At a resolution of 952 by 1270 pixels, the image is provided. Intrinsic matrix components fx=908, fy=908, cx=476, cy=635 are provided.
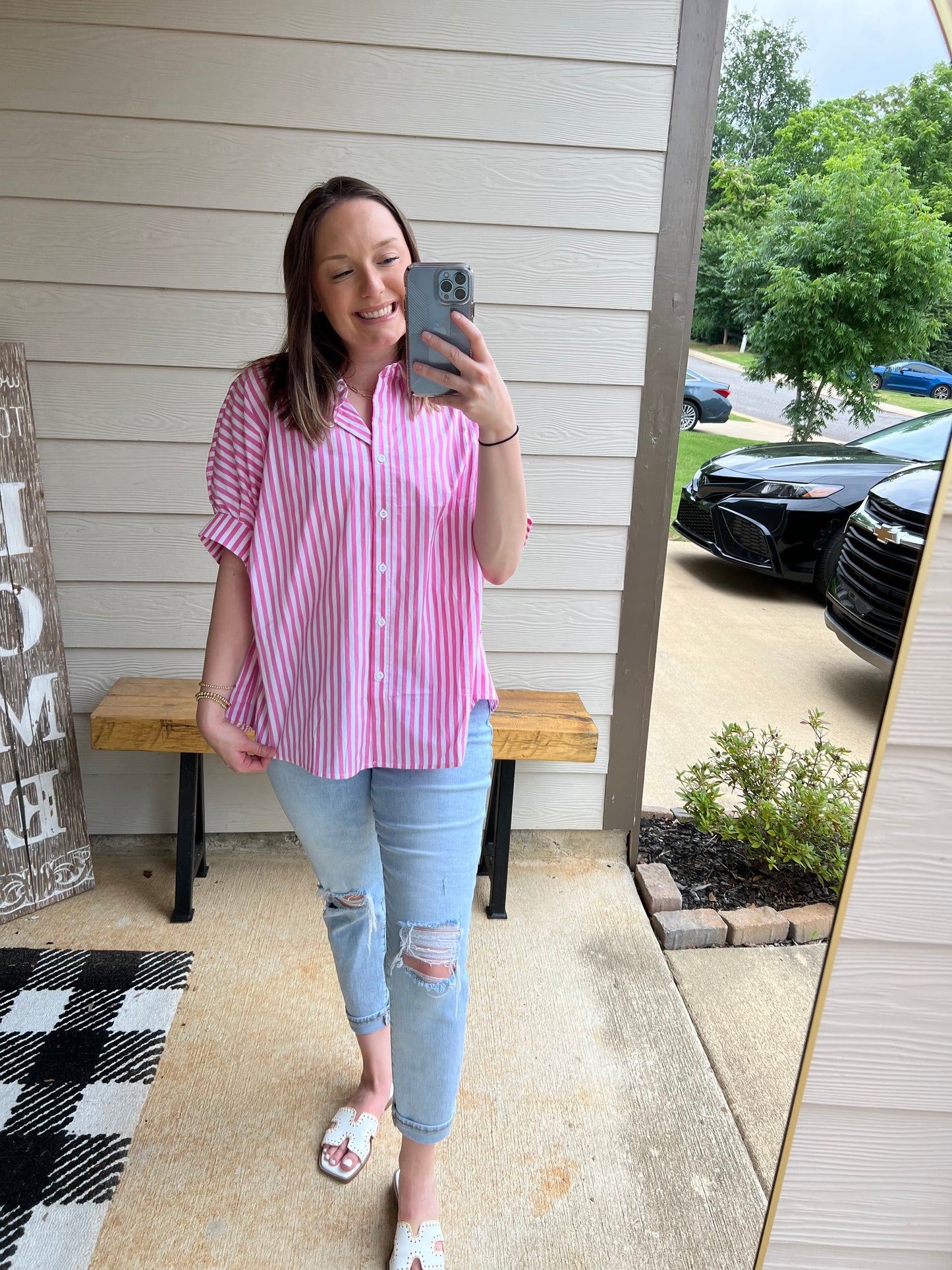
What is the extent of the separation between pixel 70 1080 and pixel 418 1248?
77cm

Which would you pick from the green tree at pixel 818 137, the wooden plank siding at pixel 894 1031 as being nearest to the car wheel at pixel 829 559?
the wooden plank siding at pixel 894 1031

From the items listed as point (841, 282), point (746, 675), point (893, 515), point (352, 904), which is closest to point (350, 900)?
point (352, 904)

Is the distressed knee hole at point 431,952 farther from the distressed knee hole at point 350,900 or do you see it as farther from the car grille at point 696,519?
the car grille at point 696,519

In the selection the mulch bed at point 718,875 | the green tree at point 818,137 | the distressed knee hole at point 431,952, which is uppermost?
the green tree at point 818,137

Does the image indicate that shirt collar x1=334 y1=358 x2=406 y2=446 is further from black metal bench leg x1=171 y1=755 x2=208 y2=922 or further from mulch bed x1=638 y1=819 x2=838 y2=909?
mulch bed x1=638 y1=819 x2=838 y2=909

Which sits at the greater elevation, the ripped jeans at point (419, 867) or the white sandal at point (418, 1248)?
the ripped jeans at point (419, 867)

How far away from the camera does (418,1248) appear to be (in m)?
1.38

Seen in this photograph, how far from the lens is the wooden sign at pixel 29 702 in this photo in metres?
2.10

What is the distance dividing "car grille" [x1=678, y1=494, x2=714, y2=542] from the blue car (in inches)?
43.2

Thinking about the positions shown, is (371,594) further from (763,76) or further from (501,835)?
(763,76)

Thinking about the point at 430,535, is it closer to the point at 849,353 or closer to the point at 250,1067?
the point at 250,1067

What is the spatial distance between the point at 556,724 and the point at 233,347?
3.92 feet

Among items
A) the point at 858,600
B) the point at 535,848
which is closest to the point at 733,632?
the point at 858,600

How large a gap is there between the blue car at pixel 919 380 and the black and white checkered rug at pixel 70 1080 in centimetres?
323
